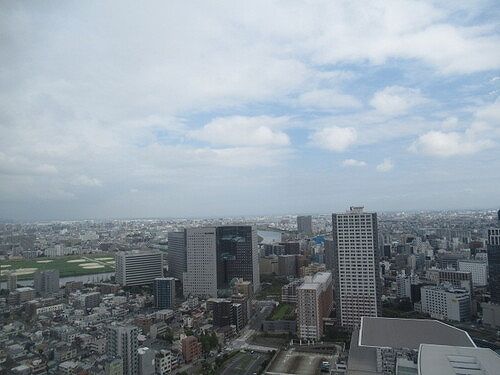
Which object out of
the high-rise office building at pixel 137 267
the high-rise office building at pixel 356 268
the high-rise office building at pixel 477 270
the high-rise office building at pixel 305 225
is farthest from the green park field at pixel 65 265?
the high-rise office building at pixel 305 225

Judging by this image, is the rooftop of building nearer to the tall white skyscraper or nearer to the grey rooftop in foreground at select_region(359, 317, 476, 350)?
the grey rooftop in foreground at select_region(359, 317, 476, 350)

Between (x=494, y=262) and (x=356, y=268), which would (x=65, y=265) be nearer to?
(x=356, y=268)

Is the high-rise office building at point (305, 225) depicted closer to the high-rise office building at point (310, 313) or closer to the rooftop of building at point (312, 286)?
the rooftop of building at point (312, 286)

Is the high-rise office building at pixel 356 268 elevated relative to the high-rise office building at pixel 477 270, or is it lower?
elevated

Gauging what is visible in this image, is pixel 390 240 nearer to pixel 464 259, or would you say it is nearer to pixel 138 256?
pixel 464 259

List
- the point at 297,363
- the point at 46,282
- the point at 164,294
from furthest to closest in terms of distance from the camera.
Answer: the point at 164,294 → the point at 46,282 → the point at 297,363

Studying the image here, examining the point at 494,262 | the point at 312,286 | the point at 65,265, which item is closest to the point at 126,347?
the point at 312,286
